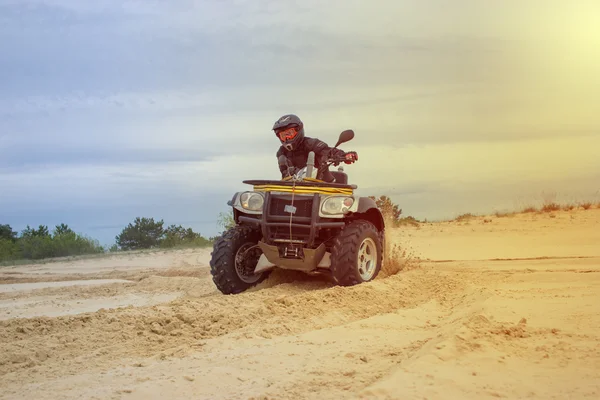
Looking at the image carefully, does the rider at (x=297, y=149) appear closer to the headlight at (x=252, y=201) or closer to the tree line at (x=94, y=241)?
the headlight at (x=252, y=201)

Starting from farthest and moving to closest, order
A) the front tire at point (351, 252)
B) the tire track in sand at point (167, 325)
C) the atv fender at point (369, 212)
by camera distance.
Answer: the atv fender at point (369, 212), the front tire at point (351, 252), the tire track in sand at point (167, 325)

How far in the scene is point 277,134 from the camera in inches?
418

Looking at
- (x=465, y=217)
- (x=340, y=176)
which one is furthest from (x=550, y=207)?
(x=340, y=176)

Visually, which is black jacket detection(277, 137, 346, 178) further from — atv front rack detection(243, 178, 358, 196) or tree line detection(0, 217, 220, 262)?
tree line detection(0, 217, 220, 262)

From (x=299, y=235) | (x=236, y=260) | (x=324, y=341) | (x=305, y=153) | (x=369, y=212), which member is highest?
(x=305, y=153)

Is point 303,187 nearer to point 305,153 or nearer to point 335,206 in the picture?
point 335,206

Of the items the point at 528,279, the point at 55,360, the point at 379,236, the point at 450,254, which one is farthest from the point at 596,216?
the point at 55,360

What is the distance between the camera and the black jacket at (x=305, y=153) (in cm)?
1045

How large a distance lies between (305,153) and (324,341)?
4754 millimetres

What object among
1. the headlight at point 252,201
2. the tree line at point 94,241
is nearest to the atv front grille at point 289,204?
the headlight at point 252,201

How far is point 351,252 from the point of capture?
9.39m

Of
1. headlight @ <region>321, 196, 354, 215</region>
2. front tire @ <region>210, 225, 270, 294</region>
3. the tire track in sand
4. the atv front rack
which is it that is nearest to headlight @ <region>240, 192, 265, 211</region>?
the atv front rack

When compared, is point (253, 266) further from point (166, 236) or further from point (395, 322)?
point (166, 236)

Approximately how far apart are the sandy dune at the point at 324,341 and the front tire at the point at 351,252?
37 centimetres
